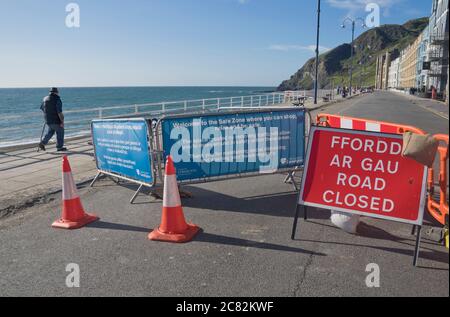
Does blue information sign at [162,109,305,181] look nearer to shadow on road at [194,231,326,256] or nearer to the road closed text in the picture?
shadow on road at [194,231,326,256]

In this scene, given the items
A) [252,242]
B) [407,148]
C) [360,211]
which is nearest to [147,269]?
[252,242]

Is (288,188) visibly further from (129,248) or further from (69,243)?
(69,243)

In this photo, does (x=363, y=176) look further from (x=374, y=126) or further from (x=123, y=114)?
(x=123, y=114)

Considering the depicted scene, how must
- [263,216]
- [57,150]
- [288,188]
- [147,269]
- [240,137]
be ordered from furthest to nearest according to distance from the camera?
[57,150], [288,188], [240,137], [263,216], [147,269]

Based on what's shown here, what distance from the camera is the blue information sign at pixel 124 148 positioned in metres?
5.90

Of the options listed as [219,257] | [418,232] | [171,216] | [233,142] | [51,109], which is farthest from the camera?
[51,109]

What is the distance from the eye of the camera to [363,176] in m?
4.31

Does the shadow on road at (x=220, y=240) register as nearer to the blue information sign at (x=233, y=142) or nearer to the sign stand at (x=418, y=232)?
the sign stand at (x=418, y=232)

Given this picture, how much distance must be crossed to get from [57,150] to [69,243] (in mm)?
7363

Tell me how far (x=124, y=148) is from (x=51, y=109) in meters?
5.64

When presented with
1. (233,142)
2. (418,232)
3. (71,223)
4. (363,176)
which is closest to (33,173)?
(71,223)

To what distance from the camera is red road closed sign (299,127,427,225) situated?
4.09 metres
